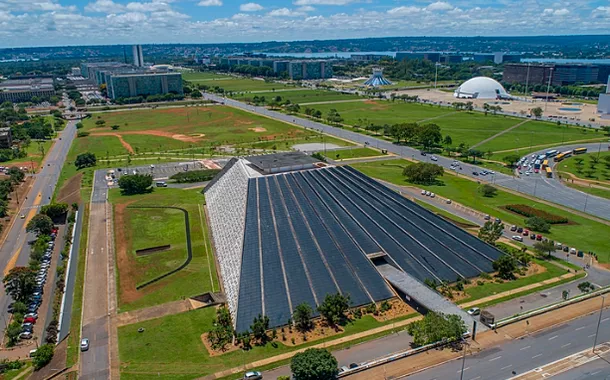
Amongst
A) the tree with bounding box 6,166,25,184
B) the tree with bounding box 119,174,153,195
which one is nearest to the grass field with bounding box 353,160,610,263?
the tree with bounding box 119,174,153,195

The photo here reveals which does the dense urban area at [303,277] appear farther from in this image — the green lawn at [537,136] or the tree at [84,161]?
the green lawn at [537,136]

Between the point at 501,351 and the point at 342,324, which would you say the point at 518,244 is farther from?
the point at 342,324

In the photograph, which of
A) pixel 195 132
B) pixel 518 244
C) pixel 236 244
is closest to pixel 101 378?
pixel 236 244

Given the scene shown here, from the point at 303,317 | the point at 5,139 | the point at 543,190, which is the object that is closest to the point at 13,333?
the point at 303,317

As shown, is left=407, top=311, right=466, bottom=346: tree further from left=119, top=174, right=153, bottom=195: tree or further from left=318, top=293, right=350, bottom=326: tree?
left=119, top=174, right=153, bottom=195: tree

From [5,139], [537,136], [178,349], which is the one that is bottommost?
[178,349]

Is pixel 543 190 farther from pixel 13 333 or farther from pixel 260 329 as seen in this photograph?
pixel 13 333
